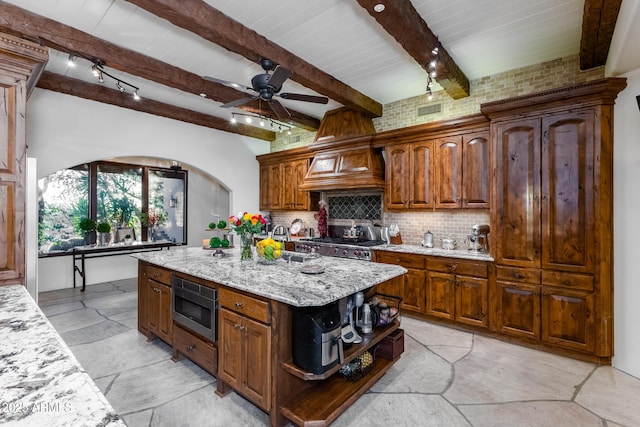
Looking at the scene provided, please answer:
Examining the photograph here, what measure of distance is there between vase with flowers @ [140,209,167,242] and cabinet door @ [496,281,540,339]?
22.3 feet

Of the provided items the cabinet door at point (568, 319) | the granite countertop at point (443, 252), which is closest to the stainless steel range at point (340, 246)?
the granite countertop at point (443, 252)

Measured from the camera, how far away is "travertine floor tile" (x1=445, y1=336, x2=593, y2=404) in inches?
97.0

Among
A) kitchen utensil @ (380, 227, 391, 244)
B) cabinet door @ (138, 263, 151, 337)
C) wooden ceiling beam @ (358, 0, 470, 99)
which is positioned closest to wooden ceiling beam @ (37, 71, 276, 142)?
cabinet door @ (138, 263, 151, 337)

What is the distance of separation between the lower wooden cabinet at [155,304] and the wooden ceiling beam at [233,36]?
226 centimetres

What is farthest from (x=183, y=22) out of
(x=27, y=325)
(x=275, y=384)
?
(x=275, y=384)

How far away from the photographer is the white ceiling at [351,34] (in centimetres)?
264

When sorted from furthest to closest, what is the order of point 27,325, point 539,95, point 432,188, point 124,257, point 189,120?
point 124,257, point 189,120, point 432,188, point 539,95, point 27,325

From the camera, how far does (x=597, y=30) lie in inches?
104

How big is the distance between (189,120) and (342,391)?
5.10m

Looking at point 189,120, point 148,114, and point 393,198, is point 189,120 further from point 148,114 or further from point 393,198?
point 393,198

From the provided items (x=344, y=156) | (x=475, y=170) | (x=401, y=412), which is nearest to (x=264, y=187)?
(x=344, y=156)

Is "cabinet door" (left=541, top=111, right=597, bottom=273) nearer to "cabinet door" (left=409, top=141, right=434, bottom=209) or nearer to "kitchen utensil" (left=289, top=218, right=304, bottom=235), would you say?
"cabinet door" (left=409, top=141, right=434, bottom=209)

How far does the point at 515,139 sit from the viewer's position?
3.38m

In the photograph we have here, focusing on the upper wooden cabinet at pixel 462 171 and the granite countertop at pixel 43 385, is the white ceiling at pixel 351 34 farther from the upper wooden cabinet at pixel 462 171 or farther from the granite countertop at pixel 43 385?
the granite countertop at pixel 43 385
